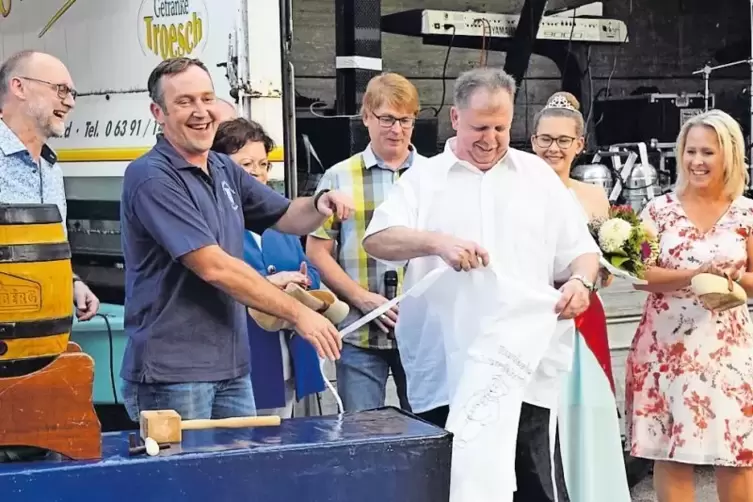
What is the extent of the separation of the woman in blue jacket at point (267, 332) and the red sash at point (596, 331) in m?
0.88

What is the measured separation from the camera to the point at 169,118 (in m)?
2.63

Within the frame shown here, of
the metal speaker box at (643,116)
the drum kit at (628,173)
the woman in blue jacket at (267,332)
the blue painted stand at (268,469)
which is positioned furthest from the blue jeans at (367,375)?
the metal speaker box at (643,116)

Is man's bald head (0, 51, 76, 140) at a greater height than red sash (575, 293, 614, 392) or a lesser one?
greater

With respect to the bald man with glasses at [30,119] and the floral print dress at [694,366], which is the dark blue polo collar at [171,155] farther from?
the floral print dress at [694,366]

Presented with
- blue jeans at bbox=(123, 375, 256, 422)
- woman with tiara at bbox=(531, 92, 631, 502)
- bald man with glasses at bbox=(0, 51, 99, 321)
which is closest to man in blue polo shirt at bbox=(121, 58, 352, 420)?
blue jeans at bbox=(123, 375, 256, 422)

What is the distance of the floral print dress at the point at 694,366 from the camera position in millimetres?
3439

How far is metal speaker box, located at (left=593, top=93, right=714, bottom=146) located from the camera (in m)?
10.9

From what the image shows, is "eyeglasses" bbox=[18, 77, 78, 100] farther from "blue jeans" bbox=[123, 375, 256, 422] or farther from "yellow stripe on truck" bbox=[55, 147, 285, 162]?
"blue jeans" bbox=[123, 375, 256, 422]

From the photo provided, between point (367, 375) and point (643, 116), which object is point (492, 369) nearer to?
point (367, 375)

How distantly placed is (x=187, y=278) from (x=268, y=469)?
0.67m

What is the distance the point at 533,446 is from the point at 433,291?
1.66ft

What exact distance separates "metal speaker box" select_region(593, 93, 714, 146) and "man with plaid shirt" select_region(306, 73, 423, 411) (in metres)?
7.90

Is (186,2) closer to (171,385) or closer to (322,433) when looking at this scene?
(171,385)

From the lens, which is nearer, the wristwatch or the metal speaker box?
the wristwatch
